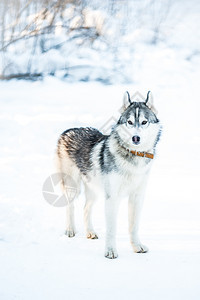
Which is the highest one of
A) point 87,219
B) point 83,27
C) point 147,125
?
point 83,27

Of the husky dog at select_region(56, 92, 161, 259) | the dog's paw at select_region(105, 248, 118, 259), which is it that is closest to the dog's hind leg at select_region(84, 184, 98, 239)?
the husky dog at select_region(56, 92, 161, 259)

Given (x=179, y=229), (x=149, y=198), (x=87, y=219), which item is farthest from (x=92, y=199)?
(x=149, y=198)

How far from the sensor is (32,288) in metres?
2.59

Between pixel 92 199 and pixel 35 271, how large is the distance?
116 centimetres

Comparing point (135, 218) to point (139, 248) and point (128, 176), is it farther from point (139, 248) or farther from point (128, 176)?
point (128, 176)

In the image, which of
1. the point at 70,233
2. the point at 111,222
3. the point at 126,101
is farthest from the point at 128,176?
the point at 70,233

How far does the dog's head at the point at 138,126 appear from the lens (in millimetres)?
2936

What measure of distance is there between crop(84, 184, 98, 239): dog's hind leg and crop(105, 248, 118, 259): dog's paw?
1.68ft

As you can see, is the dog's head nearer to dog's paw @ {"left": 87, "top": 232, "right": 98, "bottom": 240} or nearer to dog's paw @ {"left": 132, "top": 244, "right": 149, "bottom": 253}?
dog's paw @ {"left": 132, "top": 244, "right": 149, "bottom": 253}

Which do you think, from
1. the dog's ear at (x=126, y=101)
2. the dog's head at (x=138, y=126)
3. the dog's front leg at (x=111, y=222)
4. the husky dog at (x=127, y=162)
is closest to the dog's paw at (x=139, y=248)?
the husky dog at (x=127, y=162)

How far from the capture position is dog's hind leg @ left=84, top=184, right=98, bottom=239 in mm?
3677

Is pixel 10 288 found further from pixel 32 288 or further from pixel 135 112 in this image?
pixel 135 112

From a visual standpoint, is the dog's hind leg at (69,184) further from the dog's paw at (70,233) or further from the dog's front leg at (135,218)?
the dog's front leg at (135,218)

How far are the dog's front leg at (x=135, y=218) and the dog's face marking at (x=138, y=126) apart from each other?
1.76 ft
